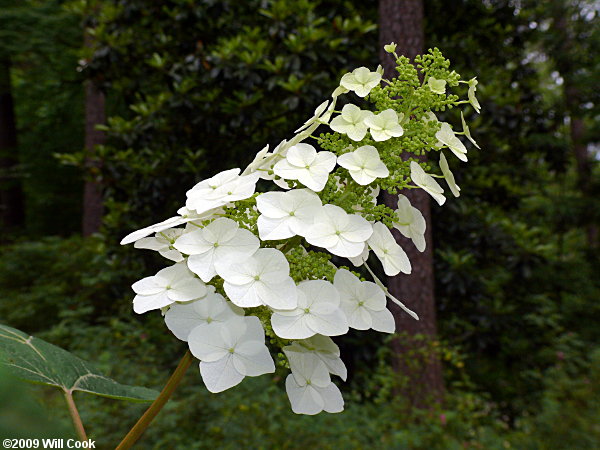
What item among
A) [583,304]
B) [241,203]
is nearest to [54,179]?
[583,304]

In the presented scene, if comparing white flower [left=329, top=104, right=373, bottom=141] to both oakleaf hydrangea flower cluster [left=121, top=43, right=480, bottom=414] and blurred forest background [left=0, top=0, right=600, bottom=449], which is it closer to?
oakleaf hydrangea flower cluster [left=121, top=43, right=480, bottom=414]

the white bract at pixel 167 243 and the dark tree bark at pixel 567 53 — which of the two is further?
the dark tree bark at pixel 567 53

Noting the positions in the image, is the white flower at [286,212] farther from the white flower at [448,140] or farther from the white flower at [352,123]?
the white flower at [448,140]

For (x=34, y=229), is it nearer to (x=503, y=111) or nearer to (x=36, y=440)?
(x=503, y=111)

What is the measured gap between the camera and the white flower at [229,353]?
0.58 meters

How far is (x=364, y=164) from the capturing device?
650 millimetres

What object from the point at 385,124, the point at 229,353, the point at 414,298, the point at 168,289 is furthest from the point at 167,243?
the point at 414,298

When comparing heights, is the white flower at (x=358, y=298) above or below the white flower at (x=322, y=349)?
above

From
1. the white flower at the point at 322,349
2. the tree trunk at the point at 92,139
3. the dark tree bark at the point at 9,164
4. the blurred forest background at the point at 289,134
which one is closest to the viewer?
the white flower at the point at 322,349

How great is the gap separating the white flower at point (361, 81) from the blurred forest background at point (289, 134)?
2.64 metres

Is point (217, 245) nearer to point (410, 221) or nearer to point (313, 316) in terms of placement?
point (313, 316)

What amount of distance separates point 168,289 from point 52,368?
0.73ft

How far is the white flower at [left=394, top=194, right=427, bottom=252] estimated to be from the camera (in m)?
0.73

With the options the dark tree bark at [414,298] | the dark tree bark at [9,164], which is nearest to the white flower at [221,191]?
the dark tree bark at [414,298]
